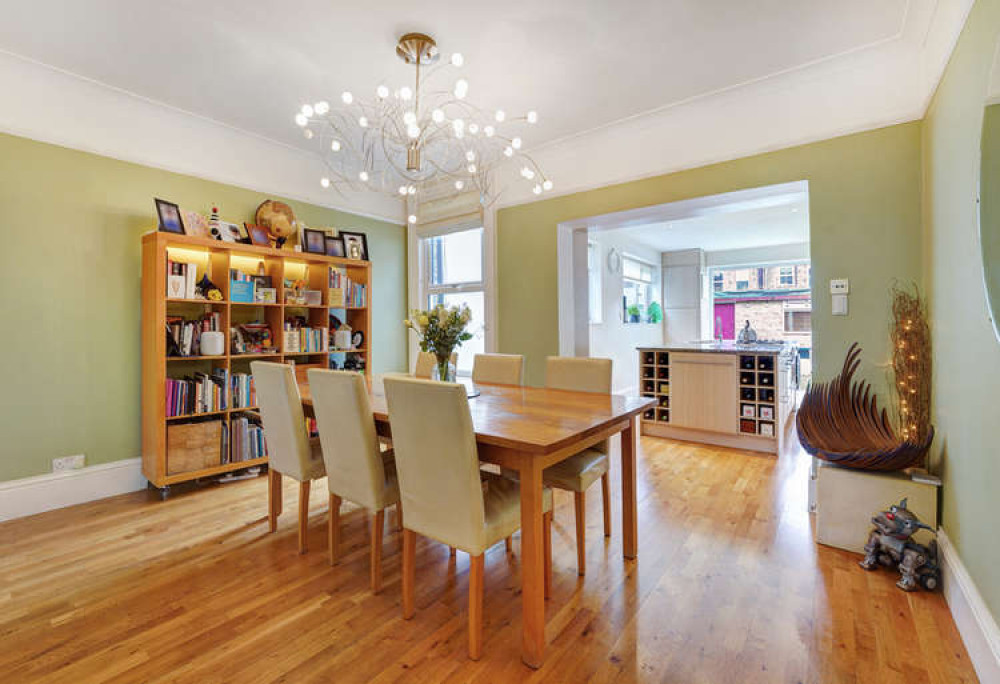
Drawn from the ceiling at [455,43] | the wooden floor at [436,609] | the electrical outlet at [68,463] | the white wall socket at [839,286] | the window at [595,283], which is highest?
the ceiling at [455,43]

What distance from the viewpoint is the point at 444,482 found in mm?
1585

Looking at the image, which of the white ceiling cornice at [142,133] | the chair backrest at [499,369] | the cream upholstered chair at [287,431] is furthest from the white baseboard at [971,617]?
the white ceiling cornice at [142,133]

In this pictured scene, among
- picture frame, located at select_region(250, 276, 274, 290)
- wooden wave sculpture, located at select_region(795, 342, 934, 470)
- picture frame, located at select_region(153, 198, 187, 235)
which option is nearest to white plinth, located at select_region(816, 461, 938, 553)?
wooden wave sculpture, located at select_region(795, 342, 934, 470)

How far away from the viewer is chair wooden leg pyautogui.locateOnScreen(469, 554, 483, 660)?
1534 millimetres

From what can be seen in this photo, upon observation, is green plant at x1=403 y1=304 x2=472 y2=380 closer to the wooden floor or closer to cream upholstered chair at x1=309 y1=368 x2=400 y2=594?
cream upholstered chair at x1=309 y1=368 x2=400 y2=594

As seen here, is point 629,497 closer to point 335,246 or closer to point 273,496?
point 273,496

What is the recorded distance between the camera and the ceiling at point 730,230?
5861 mm

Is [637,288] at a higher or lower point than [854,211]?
higher

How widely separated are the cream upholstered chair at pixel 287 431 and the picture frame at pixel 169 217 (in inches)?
57.1

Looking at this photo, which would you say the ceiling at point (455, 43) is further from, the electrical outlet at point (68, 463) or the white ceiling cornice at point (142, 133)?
the electrical outlet at point (68, 463)

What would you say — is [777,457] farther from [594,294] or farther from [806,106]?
[594,294]

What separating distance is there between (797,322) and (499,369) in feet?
25.8

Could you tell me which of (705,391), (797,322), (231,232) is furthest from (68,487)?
(797,322)

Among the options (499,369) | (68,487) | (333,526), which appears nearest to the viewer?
(333,526)
